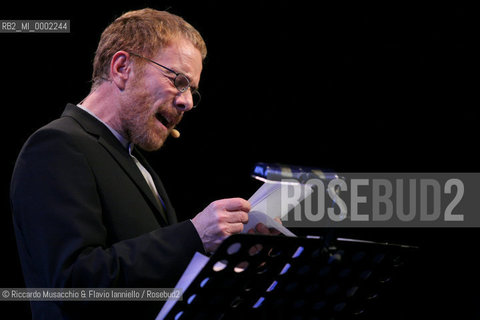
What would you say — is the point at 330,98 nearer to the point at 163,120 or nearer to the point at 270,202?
the point at 163,120

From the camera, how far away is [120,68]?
6.93ft

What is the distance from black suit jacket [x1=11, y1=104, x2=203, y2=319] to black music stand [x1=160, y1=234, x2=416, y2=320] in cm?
23

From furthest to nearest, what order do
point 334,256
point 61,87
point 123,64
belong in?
point 61,87 < point 123,64 < point 334,256

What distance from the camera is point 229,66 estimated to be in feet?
12.1

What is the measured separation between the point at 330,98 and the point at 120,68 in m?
2.02

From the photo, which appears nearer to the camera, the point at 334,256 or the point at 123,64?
the point at 334,256

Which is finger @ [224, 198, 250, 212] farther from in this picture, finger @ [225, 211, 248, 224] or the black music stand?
the black music stand

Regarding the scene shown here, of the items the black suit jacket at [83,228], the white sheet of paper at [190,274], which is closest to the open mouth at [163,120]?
the black suit jacket at [83,228]

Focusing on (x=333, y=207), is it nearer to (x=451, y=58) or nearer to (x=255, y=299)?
(x=255, y=299)

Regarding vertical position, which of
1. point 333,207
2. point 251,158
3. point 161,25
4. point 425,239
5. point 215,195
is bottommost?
Result: point 425,239

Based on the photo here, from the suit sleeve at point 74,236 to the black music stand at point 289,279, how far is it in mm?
230

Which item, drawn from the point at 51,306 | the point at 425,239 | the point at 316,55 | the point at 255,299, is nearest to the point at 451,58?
the point at 316,55

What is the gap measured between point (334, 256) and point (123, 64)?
1.24m

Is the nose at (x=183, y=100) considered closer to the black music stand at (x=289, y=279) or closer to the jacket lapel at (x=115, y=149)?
the jacket lapel at (x=115, y=149)
